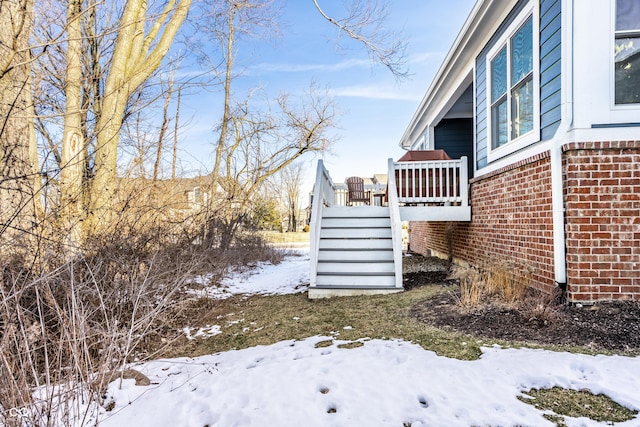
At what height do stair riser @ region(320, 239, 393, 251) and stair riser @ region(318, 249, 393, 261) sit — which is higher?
stair riser @ region(320, 239, 393, 251)

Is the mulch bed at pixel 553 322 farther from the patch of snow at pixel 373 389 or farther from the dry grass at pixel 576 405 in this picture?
the dry grass at pixel 576 405

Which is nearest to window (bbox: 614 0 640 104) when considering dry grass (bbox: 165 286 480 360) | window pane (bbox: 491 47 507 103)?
window pane (bbox: 491 47 507 103)

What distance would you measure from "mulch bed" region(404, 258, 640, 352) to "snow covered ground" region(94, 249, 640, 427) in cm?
34

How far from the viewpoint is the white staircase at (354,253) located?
543cm

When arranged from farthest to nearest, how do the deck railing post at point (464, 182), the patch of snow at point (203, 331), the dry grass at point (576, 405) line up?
the deck railing post at point (464, 182) → the patch of snow at point (203, 331) → the dry grass at point (576, 405)

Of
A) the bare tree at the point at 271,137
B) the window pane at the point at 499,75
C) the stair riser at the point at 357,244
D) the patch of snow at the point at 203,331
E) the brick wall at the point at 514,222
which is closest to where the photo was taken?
the brick wall at the point at 514,222

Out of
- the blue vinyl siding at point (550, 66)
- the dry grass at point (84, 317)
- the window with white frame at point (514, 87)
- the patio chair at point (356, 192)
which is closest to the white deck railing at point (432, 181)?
the window with white frame at point (514, 87)

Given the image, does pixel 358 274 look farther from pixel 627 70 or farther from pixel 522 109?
pixel 627 70

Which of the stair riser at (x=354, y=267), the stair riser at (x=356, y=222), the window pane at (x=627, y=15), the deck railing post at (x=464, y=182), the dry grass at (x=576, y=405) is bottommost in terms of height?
Result: the dry grass at (x=576, y=405)

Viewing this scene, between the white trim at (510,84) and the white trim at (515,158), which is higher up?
the white trim at (510,84)

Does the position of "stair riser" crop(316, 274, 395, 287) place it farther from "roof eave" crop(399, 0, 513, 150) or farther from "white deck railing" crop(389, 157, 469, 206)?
"roof eave" crop(399, 0, 513, 150)

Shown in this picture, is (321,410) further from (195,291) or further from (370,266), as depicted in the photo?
(195,291)

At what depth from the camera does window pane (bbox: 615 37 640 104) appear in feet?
11.8

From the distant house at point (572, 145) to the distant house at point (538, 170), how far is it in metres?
0.01
